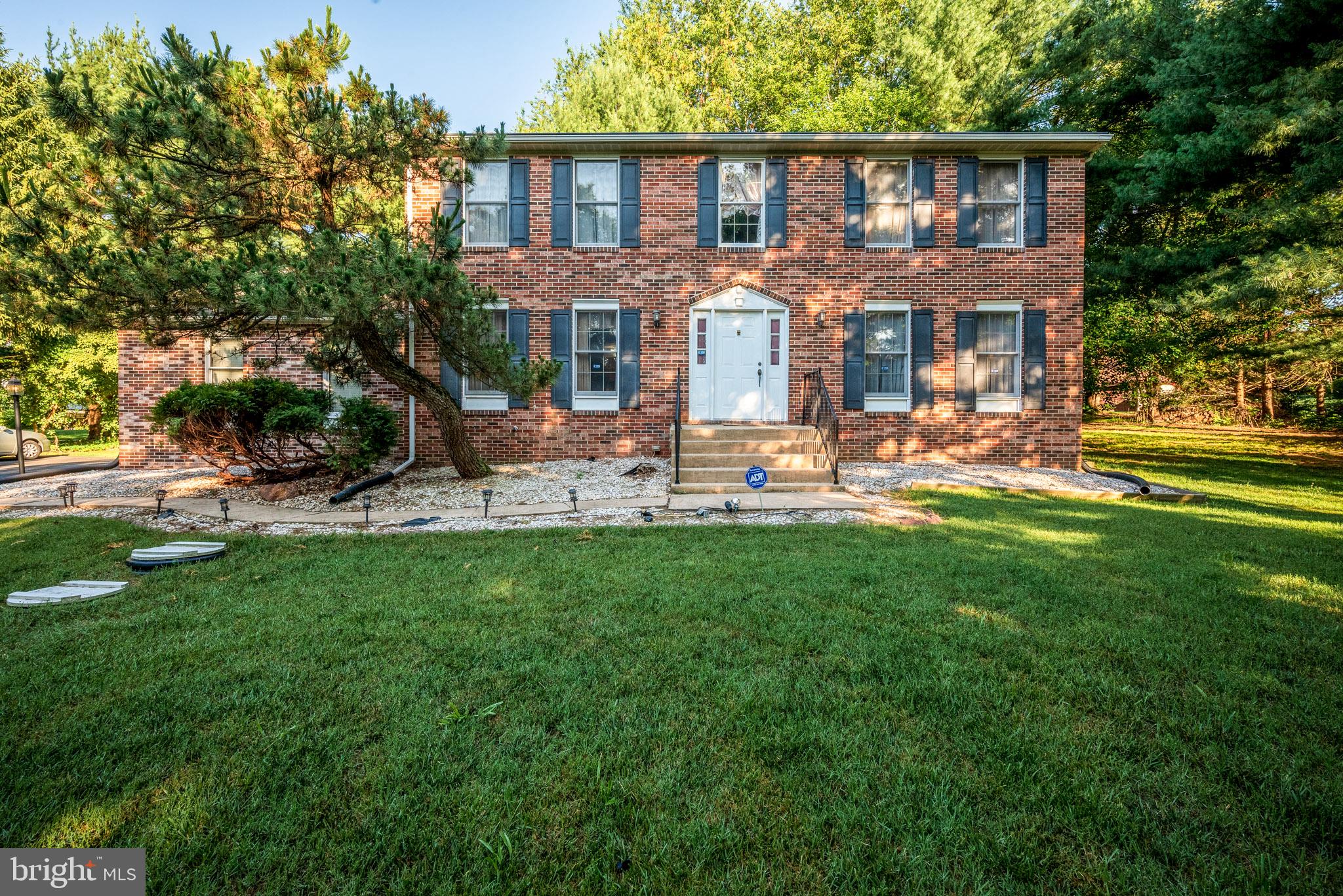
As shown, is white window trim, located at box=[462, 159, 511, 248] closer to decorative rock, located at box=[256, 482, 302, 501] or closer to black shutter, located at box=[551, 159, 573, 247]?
black shutter, located at box=[551, 159, 573, 247]

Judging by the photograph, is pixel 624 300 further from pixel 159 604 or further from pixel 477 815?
pixel 477 815

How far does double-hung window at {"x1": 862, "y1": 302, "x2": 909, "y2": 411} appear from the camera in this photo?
32.8 feet

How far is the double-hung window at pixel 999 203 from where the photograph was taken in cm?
988

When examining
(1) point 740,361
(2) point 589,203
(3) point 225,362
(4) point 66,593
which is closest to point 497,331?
(2) point 589,203

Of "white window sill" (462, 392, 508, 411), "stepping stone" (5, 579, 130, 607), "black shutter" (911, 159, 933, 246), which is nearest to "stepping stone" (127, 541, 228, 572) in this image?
"stepping stone" (5, 579, 130, 607)

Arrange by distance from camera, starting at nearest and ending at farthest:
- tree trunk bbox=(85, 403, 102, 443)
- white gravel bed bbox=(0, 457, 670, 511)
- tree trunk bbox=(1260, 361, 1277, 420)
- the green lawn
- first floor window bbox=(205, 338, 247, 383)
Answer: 1. the green lawn
2. white gravel bed bbox=(0, 457, 670, 511)
3. first floor window bbox=(205, 338, 247, 383)
4. tree trunk bbox=(85, 403, 102, 443)
5. tree trunk bbox=(1260, 361, 1277, 420)

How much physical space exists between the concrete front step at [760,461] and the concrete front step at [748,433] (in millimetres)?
398

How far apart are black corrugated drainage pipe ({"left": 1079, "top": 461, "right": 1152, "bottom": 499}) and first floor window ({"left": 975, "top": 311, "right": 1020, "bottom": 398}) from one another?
1804 millimetres

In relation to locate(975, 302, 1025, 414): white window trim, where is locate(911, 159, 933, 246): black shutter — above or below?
above

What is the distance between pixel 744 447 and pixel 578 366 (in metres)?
3.55

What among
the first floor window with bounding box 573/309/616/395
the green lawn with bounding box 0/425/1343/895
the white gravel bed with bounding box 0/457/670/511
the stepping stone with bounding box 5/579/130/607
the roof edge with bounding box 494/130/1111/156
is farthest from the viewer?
the first floor window with bounding box 573/309/616/395

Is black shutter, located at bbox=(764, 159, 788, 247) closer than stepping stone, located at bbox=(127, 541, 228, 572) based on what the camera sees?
No

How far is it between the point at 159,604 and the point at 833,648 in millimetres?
3988

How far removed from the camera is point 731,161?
988 cm
